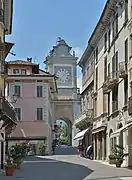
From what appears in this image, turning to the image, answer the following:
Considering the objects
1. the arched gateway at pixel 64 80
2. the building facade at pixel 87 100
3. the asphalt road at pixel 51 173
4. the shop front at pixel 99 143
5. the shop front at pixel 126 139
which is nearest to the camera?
the asphalt road at pixel 51 173

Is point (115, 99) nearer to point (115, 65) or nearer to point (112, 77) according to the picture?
point (112, 77)

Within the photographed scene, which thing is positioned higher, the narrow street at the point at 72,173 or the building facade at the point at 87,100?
the building facade at the point at 87,100

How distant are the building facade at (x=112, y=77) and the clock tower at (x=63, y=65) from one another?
3473 centimetres

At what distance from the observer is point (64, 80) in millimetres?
88688

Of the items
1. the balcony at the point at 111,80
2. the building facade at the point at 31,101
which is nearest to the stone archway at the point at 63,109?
the building facade at the point at 31,101

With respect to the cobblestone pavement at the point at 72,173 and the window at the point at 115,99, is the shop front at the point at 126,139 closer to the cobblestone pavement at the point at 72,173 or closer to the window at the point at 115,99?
the cobblestone pavement at the point at 72,173

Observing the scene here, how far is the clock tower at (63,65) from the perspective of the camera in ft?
285

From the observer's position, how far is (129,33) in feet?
104

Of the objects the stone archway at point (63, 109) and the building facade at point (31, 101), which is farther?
the stone archway at point (63, 109)

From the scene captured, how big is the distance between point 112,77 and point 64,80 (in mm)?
51193

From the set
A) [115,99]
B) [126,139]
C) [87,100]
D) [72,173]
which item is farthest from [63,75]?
[72,173]

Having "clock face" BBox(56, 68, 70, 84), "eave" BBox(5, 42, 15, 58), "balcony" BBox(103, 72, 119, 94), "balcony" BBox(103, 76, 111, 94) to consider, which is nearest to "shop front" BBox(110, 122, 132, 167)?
"balcony" BBox(103, 72, 119, 94)

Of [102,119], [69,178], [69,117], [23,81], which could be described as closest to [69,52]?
[69,117]

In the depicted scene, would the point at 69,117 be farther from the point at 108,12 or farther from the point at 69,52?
the point at 108,12
